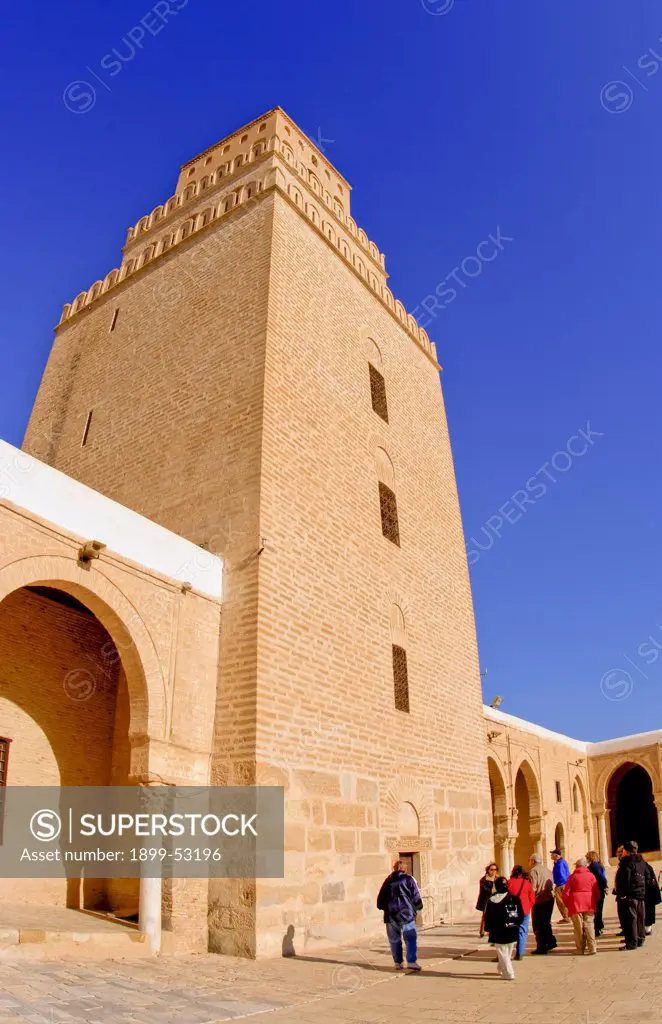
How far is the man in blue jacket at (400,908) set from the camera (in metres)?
6.61

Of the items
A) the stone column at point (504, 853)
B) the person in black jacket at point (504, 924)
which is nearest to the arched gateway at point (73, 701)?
the person in black jacket at point (504, 924)

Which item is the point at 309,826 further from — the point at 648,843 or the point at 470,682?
the point at 648,843

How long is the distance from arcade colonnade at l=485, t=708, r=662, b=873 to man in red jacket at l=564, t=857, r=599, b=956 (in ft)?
28.6

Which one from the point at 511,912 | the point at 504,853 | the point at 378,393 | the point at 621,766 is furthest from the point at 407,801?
the point at 621,766

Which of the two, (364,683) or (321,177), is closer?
(364,683)

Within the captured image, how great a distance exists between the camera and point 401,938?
6875 mm

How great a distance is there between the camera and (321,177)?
14.9 m

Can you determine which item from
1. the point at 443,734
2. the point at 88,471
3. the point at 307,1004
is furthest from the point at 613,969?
the point at 88,471

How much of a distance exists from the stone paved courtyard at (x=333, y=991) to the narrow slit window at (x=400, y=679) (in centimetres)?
347

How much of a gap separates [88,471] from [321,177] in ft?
25.3

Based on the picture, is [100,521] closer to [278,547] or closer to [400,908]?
[278,547]

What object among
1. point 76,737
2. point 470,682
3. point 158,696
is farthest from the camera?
point 470,682

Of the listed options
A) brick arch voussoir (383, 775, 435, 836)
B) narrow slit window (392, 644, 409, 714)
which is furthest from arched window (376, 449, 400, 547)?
brick arch voussoir (383, 775, 435, 836)

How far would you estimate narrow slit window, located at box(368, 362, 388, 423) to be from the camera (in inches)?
488
